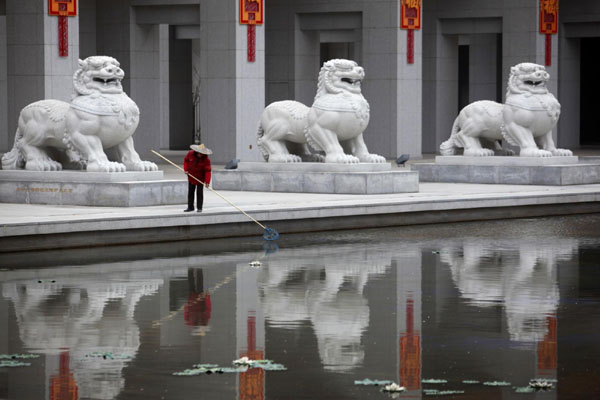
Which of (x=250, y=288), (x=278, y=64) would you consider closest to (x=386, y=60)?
(x=278, y=64)

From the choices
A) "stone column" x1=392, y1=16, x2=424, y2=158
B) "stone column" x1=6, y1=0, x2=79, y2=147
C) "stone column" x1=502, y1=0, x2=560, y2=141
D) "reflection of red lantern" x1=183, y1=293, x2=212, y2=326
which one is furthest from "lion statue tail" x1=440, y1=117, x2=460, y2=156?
"reflection of red lantern" x1=183, y1=293, x2=212, y2=326

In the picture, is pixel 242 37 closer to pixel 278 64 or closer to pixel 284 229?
pixel 278 64

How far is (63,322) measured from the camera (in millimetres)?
11109

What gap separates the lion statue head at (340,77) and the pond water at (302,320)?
607 centimetres

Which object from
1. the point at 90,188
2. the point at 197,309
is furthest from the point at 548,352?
the point at 90,188

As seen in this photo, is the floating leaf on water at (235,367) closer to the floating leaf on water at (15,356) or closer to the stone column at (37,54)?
the floating leaf on water at (15,356)

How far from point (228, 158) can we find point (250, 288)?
68.7ft

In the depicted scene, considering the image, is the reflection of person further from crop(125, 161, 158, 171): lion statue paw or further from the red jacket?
crop(125, 161, 158, 171): lion statue paw

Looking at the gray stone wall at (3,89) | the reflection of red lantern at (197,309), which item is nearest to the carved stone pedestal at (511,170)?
the reflection of red lantern at (197,309)

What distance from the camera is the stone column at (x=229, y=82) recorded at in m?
33.2

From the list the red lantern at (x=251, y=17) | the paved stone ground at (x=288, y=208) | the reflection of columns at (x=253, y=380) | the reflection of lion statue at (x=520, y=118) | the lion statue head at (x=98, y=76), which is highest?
the red lantern at (x=251, y=17)

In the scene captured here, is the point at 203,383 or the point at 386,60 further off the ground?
the point at 386,60

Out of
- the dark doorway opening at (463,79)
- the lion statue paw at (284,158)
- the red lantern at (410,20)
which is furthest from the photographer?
the dark doorway opening at (463,79)

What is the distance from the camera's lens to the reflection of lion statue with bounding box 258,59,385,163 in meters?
23.3
